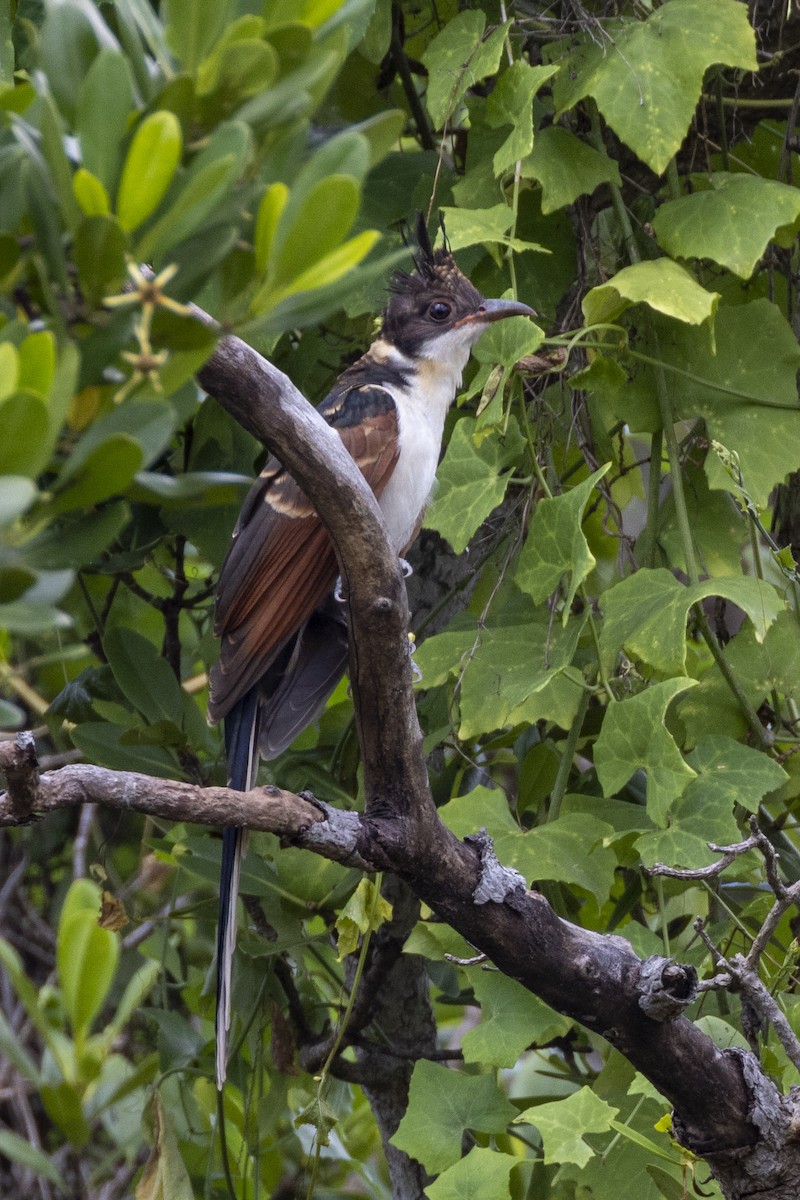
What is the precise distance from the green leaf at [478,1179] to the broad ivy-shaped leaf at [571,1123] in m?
0.12

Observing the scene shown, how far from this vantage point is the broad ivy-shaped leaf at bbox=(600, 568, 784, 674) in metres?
1.79

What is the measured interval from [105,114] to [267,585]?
159 centimetres

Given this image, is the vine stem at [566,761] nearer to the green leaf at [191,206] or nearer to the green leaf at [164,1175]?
the green leaf at [164,1175]

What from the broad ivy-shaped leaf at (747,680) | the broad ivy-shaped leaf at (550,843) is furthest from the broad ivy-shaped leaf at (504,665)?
the broad ivy-shaped leaf at (747,680)

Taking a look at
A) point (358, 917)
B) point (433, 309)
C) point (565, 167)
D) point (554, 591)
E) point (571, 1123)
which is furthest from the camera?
point (433, 309)

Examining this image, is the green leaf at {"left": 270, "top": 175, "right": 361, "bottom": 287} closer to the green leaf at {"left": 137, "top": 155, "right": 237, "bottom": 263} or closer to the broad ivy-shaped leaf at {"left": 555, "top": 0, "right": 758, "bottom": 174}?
the green leaf at {"left": 137, "top": 155, "right": 237, "bottom": 263}

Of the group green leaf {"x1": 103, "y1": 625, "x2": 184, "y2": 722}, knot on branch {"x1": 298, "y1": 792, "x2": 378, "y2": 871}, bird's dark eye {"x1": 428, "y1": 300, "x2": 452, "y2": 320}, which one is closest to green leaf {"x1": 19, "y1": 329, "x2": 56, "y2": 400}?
knot on branch {"x1": 298, "y1": 792, "x2": 378, "y2": 871}

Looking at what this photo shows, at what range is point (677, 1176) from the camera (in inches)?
67.4

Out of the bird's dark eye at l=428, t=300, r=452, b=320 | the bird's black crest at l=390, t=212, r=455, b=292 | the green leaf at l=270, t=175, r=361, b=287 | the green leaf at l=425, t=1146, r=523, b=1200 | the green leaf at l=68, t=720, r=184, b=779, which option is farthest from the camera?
the bird's dark eye at l=428, t=300, r=452, b=320

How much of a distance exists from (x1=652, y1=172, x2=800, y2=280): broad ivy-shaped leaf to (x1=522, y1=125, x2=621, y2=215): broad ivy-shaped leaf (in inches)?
4.5

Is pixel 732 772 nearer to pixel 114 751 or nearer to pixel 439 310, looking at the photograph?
pixel 114 751

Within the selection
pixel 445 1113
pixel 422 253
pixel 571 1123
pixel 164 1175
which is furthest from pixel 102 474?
pixel 422 253

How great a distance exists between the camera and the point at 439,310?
2514 millimetres

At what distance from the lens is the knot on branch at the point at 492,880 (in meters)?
1.60
